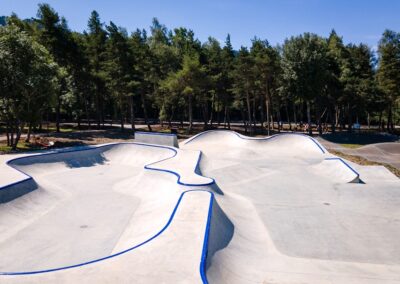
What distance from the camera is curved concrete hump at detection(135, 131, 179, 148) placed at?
28.2 metres

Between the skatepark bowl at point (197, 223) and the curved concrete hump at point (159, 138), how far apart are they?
18.5 feet

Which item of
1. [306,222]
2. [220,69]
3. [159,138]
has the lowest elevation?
[306,222]

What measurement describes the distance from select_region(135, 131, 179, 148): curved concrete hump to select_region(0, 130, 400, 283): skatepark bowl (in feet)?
18.5

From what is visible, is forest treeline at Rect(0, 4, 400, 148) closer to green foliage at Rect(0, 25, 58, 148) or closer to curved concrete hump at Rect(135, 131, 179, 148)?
green foliage at Rect(0, 25, 58, 148)

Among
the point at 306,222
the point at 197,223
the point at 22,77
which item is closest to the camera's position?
the point at 197,223

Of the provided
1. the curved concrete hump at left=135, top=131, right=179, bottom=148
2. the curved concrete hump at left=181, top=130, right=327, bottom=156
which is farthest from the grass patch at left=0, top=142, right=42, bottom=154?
the curved concrete hump at left=181, top=130, right=327, bottom=156

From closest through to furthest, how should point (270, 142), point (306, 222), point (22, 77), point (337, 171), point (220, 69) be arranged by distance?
point (306, 222), point (337, 171), point (22, 77), point (270, 142), point (220, 69)

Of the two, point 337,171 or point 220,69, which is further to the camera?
point 220,69

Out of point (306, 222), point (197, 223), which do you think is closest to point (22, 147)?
point (197, 223)

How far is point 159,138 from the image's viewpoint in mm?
29531

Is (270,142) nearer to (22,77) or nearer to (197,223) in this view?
(22,77)

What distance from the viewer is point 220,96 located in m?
46.5

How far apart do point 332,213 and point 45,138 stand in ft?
93.1

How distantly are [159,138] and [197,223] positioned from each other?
2023 centimetres
